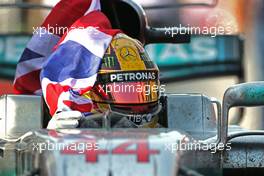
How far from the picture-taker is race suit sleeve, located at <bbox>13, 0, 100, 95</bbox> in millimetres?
3893

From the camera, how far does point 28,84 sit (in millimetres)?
3908

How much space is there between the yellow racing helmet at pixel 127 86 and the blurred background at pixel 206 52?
179 inches

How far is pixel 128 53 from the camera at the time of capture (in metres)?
3.35

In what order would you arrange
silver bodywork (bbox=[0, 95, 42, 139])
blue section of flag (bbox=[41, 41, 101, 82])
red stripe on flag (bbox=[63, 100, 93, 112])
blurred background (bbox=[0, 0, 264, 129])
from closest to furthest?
1. red stripe on flag (bbox=[63, 100, 93, 112])
2. blue section of flag (bbox=[41, 41, 101, 82])
3. silver bodywork (bbox=[0, 95, 42, 139])
4. blurred background (bbox=[0, 0, 264, 129])

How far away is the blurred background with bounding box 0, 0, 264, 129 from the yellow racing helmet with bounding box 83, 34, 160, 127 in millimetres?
4540

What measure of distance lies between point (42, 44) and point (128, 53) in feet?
2.23

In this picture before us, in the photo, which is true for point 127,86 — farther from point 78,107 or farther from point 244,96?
point 244,96

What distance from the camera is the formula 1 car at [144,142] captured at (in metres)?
2.47

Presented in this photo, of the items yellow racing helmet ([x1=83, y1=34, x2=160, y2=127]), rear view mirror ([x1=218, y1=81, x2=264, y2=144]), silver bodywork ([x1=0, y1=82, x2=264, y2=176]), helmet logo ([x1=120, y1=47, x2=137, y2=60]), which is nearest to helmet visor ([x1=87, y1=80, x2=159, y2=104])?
yellow racing helmet ([x1=83, y1=34, x2=160, y2=127])

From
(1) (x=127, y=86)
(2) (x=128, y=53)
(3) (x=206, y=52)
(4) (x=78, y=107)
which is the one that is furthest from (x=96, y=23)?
(3) (x=206, y=52)

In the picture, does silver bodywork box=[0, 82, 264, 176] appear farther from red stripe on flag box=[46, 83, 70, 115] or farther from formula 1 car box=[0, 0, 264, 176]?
red stripe on flag box=[46, 83, 70, 115]

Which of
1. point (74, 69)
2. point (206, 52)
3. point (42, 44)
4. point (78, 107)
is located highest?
point (206, 52)

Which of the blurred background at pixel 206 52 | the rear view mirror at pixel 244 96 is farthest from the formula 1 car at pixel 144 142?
the blurred background at pixel 206 52

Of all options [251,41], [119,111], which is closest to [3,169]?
[119,111]
